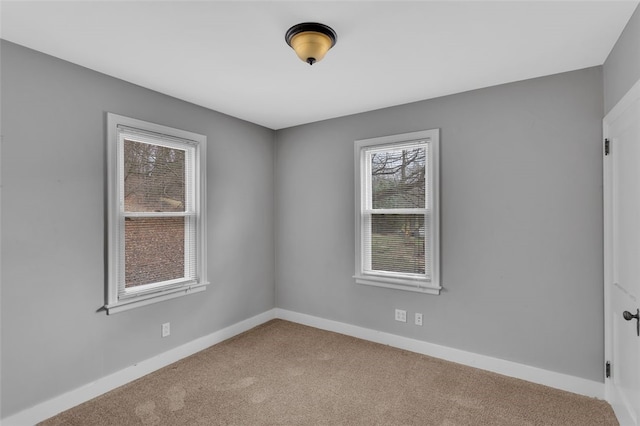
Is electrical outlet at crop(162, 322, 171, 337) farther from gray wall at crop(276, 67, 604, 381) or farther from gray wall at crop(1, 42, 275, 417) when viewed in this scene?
gray wall at crop(276, 67, 604, 381)

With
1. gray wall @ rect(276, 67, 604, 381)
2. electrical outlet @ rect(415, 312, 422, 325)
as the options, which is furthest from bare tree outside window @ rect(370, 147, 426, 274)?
electrical outlet @ rect(415, 312, 422, 325)

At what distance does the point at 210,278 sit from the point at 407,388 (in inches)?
84.4

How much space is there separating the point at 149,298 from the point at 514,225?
3.20m

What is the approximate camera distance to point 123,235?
2678 millimetres

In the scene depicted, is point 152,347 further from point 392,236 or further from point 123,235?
point 392,236

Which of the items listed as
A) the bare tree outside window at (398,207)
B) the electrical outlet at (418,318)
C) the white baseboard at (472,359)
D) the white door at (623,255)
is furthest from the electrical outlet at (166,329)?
the white door at (623,255)

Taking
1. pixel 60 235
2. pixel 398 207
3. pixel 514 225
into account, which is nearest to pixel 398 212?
pixel 398 207

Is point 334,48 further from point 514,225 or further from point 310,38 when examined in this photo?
point 514,225

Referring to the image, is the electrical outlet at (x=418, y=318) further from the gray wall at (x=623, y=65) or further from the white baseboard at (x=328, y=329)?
the gray wall at (x=623, y=65)

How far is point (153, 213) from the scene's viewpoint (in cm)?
292

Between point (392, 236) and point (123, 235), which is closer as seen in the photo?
point (123, 235)

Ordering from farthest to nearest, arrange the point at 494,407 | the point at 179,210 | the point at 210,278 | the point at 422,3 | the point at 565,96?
the point at 210,278, the point at 179,210, the point at 565,96, the point at 494,407, the point at 422,3

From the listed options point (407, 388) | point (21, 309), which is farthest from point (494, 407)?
point (21, 309)

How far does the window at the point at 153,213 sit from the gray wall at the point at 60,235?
0.09 m
